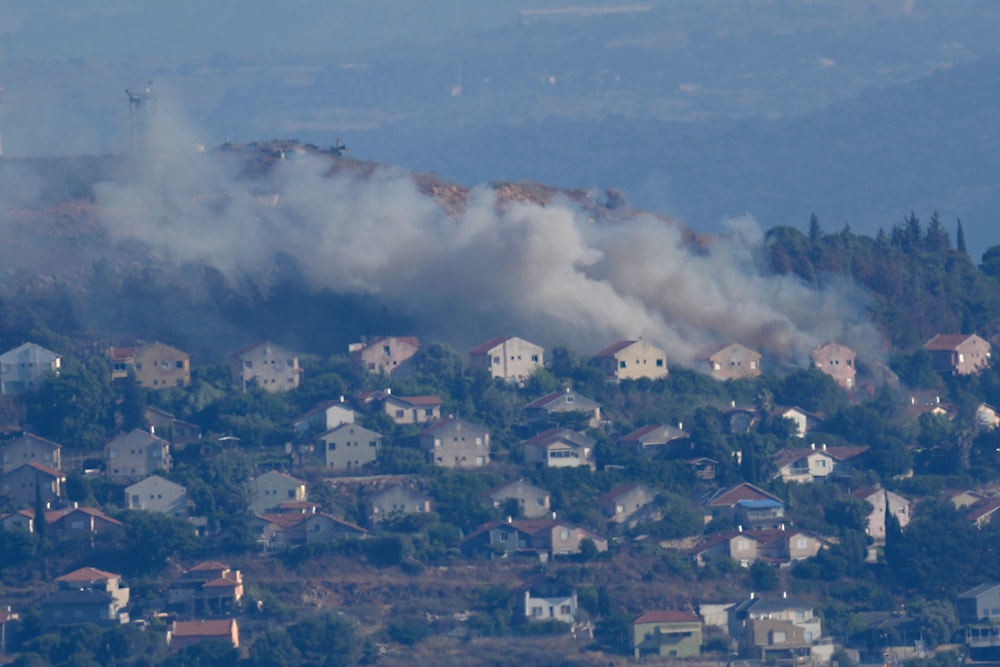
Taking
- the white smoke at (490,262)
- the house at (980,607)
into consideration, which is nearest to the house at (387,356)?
the white smoke at (490,262)

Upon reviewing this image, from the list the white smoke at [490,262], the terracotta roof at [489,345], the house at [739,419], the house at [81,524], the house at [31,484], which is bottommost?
the house at [81,524]

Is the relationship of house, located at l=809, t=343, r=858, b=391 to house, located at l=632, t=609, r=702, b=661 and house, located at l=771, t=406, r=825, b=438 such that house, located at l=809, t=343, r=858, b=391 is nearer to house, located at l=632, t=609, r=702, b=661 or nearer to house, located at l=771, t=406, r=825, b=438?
house, located at l=771, t=406, r=825, b=438

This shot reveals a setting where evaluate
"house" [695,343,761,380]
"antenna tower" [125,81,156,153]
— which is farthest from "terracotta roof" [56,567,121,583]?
"antenna tower" [125,81,156,153]

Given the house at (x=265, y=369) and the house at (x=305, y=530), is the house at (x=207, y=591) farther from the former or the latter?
the house at (x=265, y=369)

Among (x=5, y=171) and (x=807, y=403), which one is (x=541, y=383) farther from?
(x=5, y=171)

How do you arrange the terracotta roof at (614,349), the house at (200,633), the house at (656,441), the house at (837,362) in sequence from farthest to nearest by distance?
the house at (837,362), the terracotta roof at (614,349), the house at (656,441), the house at (200,633)

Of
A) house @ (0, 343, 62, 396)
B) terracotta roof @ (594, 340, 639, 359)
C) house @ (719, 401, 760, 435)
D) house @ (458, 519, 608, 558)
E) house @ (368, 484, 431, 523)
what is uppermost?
terracotta roof @ (594, 340, 639, 359)

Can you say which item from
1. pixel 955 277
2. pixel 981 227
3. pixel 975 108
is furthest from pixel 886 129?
pixel 955 277

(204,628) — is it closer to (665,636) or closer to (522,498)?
(665,636)
